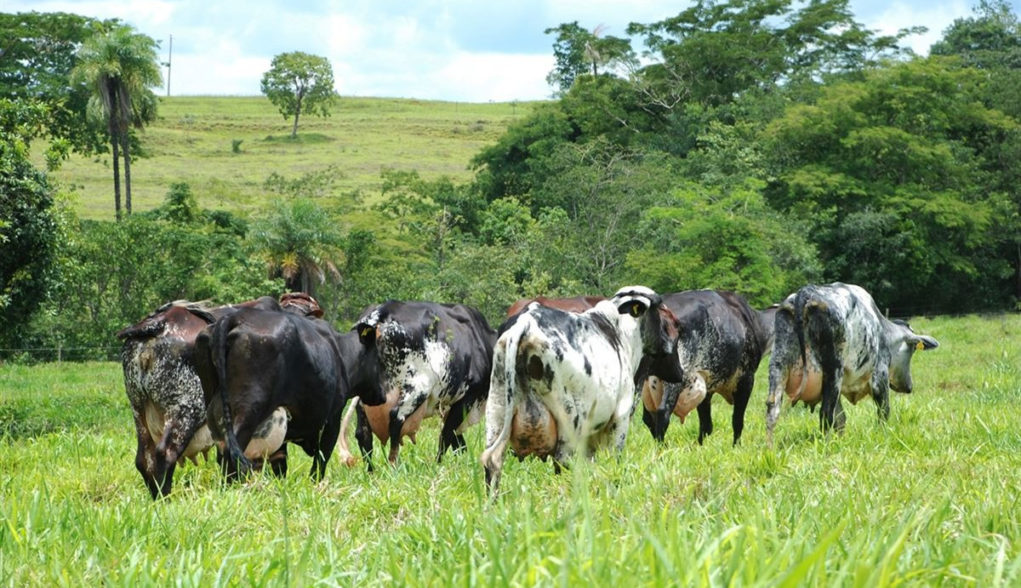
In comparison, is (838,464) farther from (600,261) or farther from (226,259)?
(226,259)

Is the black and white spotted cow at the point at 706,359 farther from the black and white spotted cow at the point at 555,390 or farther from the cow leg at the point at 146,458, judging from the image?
the cow leg at the point at 146,458

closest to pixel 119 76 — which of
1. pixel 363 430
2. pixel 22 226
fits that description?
pixel 22 226

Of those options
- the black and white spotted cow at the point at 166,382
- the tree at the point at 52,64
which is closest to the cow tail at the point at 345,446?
the black and white spotted cow at the point at 166,382

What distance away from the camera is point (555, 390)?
290 inches

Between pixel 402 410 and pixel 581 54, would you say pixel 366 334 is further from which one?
pixel 581 54

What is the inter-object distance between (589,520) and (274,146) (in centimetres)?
9475

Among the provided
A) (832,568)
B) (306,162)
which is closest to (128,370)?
(832,568)

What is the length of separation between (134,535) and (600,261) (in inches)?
1428

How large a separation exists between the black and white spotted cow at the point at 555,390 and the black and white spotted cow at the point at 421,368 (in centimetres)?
268

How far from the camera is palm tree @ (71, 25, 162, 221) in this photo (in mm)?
48344

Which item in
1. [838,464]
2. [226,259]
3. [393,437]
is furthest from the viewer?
[226,259]

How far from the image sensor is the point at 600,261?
133ft

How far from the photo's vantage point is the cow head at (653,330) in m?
9.00

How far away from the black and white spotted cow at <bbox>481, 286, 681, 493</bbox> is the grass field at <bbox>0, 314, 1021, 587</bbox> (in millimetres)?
250
